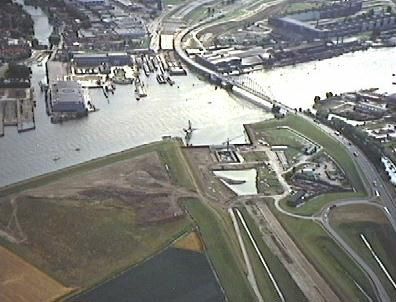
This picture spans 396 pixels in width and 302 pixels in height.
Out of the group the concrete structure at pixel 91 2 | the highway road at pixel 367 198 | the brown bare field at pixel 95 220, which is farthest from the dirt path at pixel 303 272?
the concrete structure at pixel 91 2

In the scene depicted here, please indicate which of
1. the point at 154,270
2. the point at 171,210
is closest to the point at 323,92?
the point at 171,210

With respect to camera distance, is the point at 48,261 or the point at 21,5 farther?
the point at 21,5

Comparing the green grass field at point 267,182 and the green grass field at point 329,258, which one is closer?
the green grass field at point 329,258

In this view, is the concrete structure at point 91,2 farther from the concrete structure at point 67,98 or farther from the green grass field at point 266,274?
the green grass field at point 266,274

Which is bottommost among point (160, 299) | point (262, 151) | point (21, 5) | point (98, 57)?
point (160, 299)

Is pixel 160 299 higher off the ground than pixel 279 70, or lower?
lower

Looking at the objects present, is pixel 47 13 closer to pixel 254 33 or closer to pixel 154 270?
pixel 254 33
